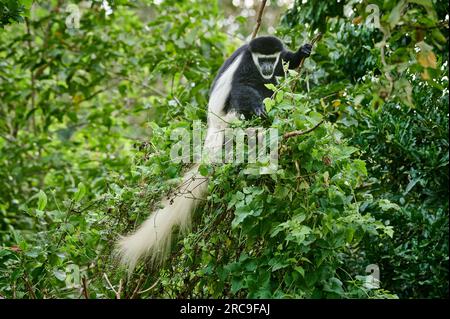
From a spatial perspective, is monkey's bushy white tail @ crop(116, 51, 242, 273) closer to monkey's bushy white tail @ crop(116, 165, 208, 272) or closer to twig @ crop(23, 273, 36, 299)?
monkey's bushy white tail @ crop(116, 165, 208, 272)

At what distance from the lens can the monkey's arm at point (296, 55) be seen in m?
2.91

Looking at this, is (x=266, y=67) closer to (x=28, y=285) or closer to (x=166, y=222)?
(x=166, y=222)

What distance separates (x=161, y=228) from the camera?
2305 millimetres

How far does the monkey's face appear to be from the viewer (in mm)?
3193

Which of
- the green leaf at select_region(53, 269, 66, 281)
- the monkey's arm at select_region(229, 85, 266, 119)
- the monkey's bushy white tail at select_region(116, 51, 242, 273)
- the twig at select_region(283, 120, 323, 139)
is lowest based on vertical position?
the green leaf at select_region(53, 269, 66, 281)

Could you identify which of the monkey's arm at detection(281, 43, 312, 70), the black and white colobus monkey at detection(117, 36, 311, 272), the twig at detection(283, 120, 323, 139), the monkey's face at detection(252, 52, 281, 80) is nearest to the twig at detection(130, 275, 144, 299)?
the black and white colobus monkey at detection(117, 36, 311, 272)

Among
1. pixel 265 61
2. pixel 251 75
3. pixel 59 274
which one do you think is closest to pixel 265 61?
pixel 265 61

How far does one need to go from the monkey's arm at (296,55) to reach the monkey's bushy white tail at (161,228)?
988 mm

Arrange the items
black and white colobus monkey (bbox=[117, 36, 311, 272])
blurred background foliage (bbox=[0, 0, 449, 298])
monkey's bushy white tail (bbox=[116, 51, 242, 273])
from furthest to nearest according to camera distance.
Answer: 1. black and white colobus monkey (bbox=[117, 36, 311, 272])
2. monkey's bushy white tail (bbox=[116, 51, 242, 273])
3. blurred background foliage (bbox=[0, 0, 449, 298])

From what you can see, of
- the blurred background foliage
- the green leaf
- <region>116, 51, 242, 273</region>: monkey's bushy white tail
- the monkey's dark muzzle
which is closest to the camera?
the blurred background foliage

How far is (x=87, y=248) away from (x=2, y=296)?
1.06ft

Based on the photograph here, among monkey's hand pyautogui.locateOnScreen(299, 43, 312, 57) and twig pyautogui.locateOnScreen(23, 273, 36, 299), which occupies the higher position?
monkey's hand pyautogui.locateOnScreen(299, 43, 312, 57)

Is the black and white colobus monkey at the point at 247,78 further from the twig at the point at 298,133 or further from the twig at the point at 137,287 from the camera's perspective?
the twig at the point at 298,133

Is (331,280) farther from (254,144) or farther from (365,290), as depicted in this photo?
(254,144)
